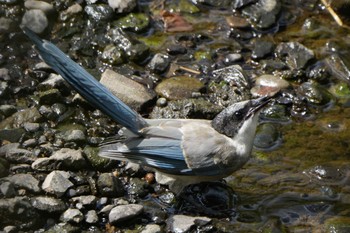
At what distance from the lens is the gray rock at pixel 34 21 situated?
26.4 ft

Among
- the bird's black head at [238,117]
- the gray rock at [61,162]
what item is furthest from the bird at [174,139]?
the gray rock at [61,162]

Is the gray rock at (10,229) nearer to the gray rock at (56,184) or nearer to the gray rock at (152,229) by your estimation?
the gray rock at (56,184)

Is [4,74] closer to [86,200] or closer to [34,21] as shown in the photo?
[34,21]

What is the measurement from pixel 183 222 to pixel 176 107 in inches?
60.1

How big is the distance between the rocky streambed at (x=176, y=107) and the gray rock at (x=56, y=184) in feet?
0.04

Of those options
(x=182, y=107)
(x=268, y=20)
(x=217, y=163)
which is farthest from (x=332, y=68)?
(x=217, y=163)

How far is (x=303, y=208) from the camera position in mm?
6297

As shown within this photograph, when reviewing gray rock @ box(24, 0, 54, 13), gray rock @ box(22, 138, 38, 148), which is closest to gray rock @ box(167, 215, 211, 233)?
gray rock @ box(22, 138, 38, 148)

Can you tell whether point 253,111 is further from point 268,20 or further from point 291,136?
point 268,20

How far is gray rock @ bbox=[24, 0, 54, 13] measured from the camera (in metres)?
8.17

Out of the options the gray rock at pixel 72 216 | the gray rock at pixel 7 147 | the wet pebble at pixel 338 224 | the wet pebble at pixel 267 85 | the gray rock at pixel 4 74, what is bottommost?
the wet pebble at pixel 338 224

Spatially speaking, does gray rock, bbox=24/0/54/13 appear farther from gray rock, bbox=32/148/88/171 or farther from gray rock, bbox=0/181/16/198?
gray rock, bbox=0/181/16/198

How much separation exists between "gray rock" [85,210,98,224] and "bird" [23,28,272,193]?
49cm

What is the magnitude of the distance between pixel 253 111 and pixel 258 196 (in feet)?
2.40
